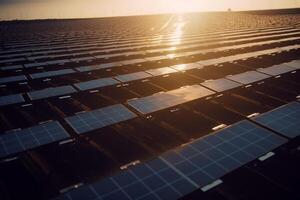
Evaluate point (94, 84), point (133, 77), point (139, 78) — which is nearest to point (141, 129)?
point (94, 84)

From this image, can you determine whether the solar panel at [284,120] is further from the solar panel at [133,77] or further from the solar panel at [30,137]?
the solar panel at [133,77]

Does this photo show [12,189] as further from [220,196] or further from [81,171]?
[220,196]

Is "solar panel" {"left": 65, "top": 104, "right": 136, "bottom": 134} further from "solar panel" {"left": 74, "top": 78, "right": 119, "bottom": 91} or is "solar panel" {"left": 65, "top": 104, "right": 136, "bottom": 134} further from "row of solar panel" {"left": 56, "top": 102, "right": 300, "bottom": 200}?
"solar panel" {"left": 74, "top": 78, "right": 119, "bottom": 91}

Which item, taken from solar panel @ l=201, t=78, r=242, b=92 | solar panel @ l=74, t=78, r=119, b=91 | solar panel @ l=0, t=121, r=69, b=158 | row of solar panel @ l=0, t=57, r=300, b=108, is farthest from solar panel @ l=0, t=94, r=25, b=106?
solar panel @ l=201, t=78, r=242, b=92

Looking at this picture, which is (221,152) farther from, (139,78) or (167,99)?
(139,78)

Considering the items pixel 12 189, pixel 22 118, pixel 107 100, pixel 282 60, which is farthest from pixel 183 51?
pixel 12 189

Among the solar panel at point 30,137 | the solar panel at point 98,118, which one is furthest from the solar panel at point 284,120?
the solar panel at point 30,137
